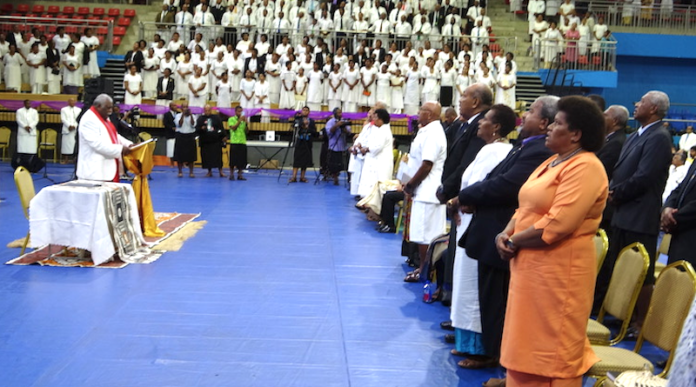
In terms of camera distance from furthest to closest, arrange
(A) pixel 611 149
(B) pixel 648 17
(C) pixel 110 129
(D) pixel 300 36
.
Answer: (B) pixel 648 17
(D) pixel 300 36
(C) pixel 110 129
(A) pixel 611 149

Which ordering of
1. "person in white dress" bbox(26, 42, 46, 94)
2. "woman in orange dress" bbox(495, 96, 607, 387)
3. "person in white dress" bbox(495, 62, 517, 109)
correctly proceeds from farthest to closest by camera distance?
"person in white dress" bbox(26, 42, 46, 94) < "person in white dress" bbox(495, 62, 517, 109) < "woman in orange dress" bbox(495, 96, 607, 387)

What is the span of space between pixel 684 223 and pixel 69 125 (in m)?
16.0

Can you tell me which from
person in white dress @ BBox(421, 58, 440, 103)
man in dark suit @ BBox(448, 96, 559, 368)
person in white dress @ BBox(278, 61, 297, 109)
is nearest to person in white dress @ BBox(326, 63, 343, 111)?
person in white dress @ BBox(278, 61, 297, 109)

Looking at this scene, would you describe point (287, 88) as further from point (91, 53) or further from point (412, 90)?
point (91, 53)

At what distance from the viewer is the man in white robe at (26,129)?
1812 cm

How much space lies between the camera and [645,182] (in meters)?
5.73

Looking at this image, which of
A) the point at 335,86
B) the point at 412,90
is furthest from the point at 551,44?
the point at 335,86

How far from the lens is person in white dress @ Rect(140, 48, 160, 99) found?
20.6 meters

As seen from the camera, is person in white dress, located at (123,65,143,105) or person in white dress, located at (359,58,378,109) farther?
person in white dress, located at (359,58,378,109)

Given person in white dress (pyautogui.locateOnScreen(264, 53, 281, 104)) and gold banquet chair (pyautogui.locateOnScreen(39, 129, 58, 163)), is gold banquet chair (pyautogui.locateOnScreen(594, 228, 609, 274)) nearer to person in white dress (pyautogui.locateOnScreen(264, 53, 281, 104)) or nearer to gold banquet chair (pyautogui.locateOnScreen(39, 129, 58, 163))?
person in white dress (pyautogui.locateOnScreen(264, 53, 281, 104))

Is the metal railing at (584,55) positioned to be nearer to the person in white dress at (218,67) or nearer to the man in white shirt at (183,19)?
the person in white dress at (218,67)

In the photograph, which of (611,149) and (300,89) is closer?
(611,149)

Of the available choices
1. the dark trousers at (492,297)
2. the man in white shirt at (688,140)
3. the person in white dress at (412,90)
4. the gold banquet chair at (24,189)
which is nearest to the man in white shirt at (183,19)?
the person in white dress at (412,90)

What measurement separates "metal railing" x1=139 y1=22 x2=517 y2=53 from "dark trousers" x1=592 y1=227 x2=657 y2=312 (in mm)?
16539
